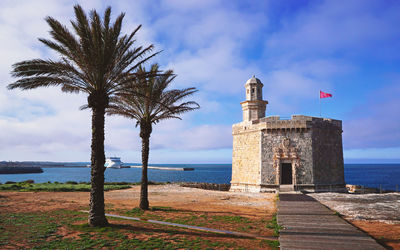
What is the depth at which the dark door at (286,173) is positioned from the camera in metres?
→ 24.8

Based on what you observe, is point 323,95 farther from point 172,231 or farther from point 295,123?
point 172,231

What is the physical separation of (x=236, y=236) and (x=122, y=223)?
4.25 metres

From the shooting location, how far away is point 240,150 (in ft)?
91.1

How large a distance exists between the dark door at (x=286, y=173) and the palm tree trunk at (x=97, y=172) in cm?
1930

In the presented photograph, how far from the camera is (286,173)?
2512 cm

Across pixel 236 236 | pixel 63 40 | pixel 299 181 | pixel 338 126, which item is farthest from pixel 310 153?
pixel 63 40

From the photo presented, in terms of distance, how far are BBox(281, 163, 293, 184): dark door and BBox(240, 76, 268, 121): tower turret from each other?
5833 mm

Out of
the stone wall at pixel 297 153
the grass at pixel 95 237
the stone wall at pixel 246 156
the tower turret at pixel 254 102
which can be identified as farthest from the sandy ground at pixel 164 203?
the tower turret at pixel 254 102

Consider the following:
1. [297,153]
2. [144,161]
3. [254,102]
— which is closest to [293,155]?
Result: [297,153]

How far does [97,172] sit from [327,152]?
72.9ft

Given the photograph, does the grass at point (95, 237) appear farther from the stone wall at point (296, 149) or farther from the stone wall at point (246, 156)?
the stone wall at point (246, 156)

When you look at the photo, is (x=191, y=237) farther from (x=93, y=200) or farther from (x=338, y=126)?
(x=338, y=126)

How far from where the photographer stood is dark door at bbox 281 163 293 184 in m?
24.8

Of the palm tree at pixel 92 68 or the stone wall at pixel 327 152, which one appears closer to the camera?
the palm tree at pixel 92 68
